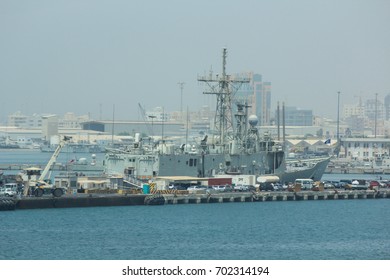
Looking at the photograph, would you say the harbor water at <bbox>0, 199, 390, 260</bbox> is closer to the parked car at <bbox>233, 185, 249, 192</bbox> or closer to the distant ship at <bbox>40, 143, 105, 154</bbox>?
the parked car at <bbox>233, 185, 249, 192</bbox>

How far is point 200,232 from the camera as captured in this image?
4462 cm

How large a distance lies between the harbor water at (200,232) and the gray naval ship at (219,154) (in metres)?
6.60

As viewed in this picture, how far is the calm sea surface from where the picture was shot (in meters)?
38.3

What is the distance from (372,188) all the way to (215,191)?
1184cm

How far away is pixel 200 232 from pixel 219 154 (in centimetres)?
2042

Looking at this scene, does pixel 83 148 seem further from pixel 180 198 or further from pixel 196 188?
pixel 180 198

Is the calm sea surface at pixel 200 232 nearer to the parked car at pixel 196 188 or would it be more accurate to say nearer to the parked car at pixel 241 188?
the parked car at pixel 196 188

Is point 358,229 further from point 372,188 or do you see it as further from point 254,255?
point 372,188

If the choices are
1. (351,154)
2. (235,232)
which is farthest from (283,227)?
(351,154)

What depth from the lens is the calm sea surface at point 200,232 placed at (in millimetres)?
38281

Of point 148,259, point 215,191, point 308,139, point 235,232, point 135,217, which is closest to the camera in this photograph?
point 148,259

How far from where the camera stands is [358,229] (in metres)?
46.9

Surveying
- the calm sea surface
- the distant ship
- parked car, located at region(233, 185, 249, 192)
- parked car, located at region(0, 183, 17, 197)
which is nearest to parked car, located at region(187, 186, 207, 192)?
parked car, located at region(233, 185, 249, 192)

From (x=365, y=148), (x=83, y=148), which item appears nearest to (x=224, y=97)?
(x=365, y=148)
